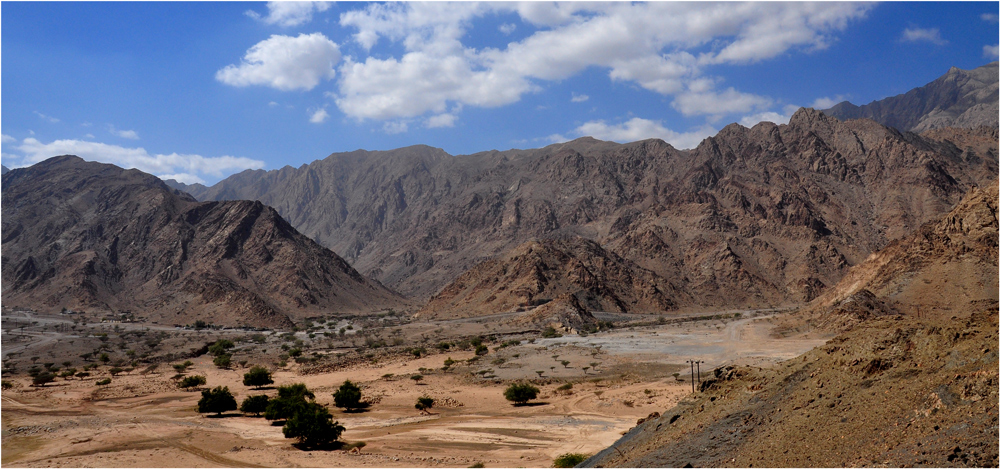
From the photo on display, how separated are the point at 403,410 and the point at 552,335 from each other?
4914 centimetres

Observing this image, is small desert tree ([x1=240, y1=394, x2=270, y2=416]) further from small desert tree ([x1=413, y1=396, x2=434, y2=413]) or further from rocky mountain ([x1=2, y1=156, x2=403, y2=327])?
rocky mountain ([x1=2, y1=156, x2=403, y2=327])

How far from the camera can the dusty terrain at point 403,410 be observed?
2781 centimetres

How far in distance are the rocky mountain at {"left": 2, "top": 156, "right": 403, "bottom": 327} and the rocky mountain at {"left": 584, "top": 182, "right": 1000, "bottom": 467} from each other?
4708 inches

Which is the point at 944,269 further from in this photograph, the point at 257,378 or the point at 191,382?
the point at 191,382

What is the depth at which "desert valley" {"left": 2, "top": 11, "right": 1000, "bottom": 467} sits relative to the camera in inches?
656

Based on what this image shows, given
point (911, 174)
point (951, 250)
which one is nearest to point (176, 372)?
point (951, 250)

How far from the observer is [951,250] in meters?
79.7

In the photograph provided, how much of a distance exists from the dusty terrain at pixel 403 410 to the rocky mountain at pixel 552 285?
52449mm

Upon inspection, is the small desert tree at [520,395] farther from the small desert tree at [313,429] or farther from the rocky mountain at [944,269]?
the rocky mountain at [944,269]

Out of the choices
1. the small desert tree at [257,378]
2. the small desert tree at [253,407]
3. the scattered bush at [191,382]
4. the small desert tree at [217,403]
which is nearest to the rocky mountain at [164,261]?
the scattered bush at [191,382]

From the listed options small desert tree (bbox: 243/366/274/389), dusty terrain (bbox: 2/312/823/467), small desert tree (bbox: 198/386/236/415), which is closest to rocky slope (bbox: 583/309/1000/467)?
dusty terrain (bbox: 2/312/823/467)

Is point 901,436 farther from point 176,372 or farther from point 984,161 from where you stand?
point 984,161

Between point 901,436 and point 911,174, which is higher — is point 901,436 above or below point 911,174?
below

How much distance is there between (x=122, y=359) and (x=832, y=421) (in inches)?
3225
